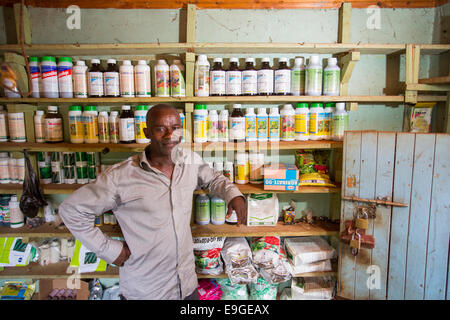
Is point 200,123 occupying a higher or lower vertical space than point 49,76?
lower

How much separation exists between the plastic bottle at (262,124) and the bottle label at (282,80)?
0.18m

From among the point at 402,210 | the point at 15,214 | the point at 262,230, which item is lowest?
the point at 262,230

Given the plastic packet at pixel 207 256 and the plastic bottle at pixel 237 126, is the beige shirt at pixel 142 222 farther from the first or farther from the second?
the plastic bottle at pixel 237 126

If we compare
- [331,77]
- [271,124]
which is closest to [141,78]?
[271,124]

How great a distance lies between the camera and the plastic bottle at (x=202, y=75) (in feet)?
6.23

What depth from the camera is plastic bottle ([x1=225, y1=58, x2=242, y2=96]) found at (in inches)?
74.9

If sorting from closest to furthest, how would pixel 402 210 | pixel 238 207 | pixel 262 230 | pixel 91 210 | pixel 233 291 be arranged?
pixel 91 210
pixel 238 207
pixel 402 210
pixel 262 230
pixel 233 291

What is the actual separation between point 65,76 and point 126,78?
432 millimetres

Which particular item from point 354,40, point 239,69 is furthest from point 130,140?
point 354,40

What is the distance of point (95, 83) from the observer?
1.91 metres

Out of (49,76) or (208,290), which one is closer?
(49,76)

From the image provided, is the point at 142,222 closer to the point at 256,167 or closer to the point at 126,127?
the point at 126,127

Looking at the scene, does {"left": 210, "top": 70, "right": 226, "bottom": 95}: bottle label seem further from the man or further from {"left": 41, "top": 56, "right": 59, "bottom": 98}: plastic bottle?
{"left": 41, "top": 56, "right": 59, "bottom": 98}: plastic bottle
